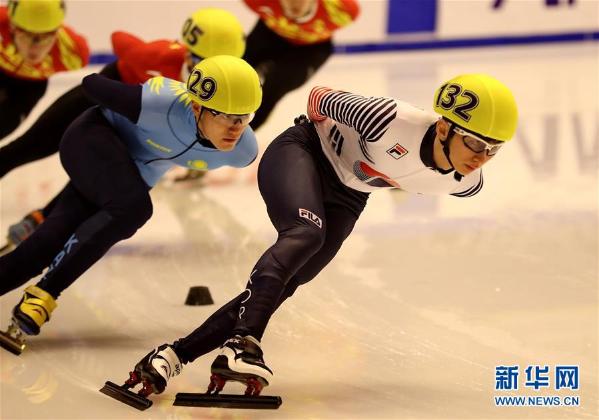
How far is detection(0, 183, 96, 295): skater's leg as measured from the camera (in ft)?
15.0

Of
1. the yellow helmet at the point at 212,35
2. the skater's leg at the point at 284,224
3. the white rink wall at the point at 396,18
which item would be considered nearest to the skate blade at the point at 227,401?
the skater's leg at the point at 284,224

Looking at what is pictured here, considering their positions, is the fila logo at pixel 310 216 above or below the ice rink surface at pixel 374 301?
above

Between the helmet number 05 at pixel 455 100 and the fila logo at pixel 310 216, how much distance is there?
576 millimetres

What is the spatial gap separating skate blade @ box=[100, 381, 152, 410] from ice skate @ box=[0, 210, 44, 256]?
189 cm

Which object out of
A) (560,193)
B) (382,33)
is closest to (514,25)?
(382,33)

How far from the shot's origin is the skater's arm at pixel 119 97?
4578mm

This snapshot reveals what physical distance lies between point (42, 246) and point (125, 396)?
87 centimetres

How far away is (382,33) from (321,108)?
7.56 m

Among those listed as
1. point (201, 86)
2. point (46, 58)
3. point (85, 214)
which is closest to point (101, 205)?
point (85, 214)

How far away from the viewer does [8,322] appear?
16.0 ft

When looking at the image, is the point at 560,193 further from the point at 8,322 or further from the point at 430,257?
the point at 8,322

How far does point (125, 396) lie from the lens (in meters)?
4.04

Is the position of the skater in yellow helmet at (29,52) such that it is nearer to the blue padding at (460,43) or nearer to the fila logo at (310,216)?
the fila logo at (310,216)

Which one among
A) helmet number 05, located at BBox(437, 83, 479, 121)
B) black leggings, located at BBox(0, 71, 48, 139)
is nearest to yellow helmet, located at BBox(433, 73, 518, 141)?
helmet number 05, located at BBox(437, 83, 479, 121)
